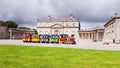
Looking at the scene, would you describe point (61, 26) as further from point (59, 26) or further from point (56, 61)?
point (56, 61)

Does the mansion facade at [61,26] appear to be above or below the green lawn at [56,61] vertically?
above

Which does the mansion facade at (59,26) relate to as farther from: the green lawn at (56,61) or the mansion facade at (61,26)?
the green lawn at (56,61)

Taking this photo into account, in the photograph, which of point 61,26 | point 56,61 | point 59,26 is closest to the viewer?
point 56,61

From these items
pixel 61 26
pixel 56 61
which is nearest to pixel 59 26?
pixel 61 26

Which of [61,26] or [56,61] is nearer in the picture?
[56,61]

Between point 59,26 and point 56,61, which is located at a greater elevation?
point 59,26

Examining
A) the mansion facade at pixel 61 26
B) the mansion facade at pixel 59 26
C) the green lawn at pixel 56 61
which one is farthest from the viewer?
the mansion facade at pixel 59 26

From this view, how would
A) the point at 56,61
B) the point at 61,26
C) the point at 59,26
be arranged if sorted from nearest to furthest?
1. the point at 56,61
2. the point at 59,26
3. the point at 61,26

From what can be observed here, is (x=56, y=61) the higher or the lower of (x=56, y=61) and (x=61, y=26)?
the lower

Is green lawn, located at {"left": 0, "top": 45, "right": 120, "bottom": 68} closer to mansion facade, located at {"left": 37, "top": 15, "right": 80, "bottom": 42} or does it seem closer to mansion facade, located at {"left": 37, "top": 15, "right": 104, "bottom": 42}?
mansion facade, located at {"left": 37, "top": 15, "right": 104, "bottom": 42}

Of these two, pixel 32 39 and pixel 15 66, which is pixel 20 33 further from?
pixel 15 66

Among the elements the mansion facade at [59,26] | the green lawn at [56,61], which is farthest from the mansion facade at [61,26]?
the green lawn at [56,61]

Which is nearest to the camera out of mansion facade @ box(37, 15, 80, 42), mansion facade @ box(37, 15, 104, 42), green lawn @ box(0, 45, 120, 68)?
green lawn @ box(0, 45, 120, 68)

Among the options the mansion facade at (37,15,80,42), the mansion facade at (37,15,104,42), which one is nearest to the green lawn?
the mansion facade at (37,15,104,42)
